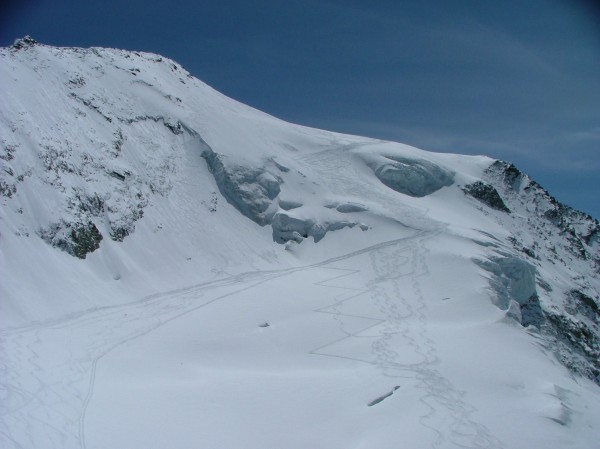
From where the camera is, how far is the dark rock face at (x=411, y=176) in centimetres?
3762

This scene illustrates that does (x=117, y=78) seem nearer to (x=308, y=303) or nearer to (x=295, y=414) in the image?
(x=308, y=303)

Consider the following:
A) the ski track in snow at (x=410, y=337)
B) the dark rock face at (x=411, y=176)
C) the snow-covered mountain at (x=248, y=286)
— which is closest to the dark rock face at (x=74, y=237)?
the snow-covered mountain at (x=248, y=286)

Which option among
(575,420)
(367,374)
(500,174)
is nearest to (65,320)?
(367,374)

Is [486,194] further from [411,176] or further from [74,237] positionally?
[74,237]

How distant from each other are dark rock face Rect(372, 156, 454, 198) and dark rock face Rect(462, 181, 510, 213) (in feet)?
7.64

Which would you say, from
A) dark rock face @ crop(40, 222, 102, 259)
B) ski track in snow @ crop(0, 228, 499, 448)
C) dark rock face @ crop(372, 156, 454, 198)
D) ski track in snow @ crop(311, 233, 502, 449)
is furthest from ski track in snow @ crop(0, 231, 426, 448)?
dark rock face @ crop(372, 156, 454, 198)

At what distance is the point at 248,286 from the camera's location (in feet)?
77.5

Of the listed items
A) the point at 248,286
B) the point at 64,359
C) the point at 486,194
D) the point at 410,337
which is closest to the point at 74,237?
the point at 248,286

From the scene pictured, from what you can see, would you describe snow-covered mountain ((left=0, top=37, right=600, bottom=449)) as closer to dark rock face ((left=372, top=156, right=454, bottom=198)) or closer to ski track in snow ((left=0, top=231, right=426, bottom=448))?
ski track in snow ((left=0, top=231, right=426, bottom=448))

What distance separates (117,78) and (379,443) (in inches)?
1201

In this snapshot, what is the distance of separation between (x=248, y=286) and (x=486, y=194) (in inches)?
984

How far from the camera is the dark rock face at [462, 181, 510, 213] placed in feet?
133

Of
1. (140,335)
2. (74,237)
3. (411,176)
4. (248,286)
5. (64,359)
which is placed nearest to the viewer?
(64,359)

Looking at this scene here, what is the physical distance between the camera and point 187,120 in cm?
3500
